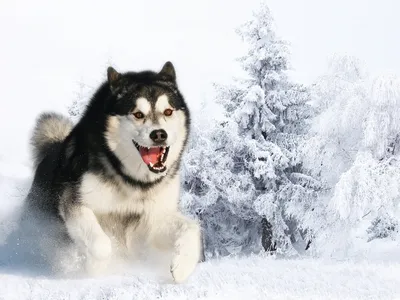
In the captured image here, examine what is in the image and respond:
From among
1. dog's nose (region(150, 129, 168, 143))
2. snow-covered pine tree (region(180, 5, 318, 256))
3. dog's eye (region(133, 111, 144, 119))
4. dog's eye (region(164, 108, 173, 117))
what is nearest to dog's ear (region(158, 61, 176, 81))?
dog's eye (region(164, 108, 173, 117))

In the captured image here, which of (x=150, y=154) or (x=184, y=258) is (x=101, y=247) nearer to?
(x=184, y=258)

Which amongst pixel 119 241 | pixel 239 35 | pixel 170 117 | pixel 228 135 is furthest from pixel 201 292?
pixel 239 35

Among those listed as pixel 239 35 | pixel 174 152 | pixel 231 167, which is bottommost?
pixel 231 167

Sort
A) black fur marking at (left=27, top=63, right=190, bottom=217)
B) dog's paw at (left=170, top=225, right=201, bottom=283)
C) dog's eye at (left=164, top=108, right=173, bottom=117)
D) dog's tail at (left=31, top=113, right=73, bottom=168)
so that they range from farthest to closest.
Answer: dog's tail at (left=31, top=113, right=73, bottom=168), black fur marking at (left=27, top=63, right=190, bottom=217), dog's eye at (left=164, top=108, right=173, bottom=117), dog's paw at (left=170, top=225, right=201, bottom=283)

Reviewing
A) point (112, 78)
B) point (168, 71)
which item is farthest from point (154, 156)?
point (168, 71)

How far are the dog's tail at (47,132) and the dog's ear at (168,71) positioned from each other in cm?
220

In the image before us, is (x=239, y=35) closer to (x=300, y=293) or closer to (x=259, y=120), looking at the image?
(x=259, y=120)

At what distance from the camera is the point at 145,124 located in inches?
238

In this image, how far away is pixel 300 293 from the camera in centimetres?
661

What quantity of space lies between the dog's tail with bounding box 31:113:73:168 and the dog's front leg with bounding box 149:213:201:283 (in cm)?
252

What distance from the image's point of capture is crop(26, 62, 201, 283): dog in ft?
19.9

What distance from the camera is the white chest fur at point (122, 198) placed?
20.8 feet

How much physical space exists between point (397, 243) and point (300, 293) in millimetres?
19664

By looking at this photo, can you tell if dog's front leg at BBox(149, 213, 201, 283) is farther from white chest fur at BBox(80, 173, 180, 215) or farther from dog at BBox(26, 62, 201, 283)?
white chest fur at BBox(80, 173, 180, 215)
